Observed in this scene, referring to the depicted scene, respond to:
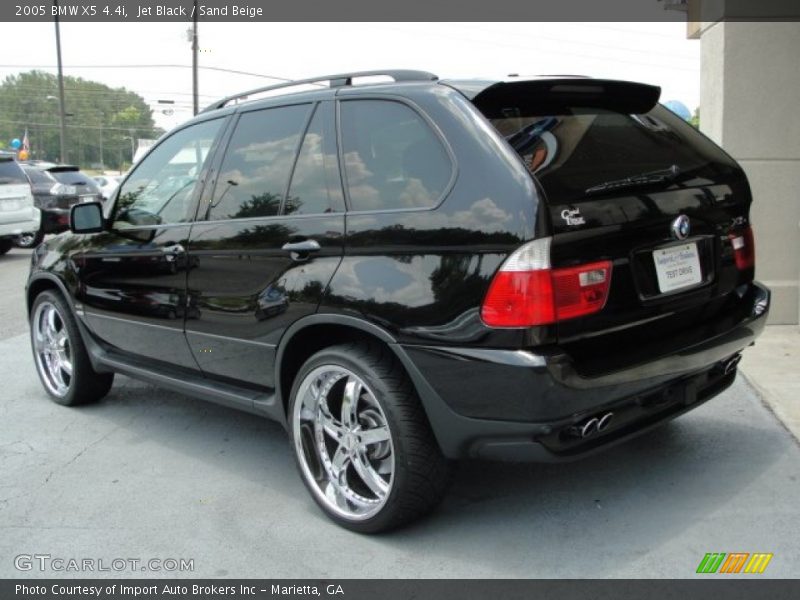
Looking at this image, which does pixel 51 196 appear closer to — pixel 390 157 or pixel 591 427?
pixel 390 157

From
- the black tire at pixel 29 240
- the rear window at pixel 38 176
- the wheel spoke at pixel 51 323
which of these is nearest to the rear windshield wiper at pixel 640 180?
the wheel spoke at pixel 51 323

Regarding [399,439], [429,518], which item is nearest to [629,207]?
[399,439]

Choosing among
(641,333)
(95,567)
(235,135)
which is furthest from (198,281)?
(641,333)

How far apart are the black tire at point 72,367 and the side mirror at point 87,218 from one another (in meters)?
0.67

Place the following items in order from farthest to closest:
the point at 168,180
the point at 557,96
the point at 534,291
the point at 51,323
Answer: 1. the point at 51,323
2. the point at 168,180
3. the point at 557,96
4. the point at 534,291

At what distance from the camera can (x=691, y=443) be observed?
409 cm

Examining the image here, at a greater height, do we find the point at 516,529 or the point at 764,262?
the point at 764,262

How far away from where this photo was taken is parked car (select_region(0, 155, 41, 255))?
12938 mm

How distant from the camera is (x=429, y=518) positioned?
134 inches

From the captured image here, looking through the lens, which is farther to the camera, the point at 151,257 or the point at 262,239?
the point at 151,257

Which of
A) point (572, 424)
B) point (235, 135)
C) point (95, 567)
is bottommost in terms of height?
point (95, 567)

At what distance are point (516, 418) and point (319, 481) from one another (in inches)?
44.7

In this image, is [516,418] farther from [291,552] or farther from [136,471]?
[136,471]

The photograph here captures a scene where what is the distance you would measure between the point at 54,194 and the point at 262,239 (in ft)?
→ 44.4
